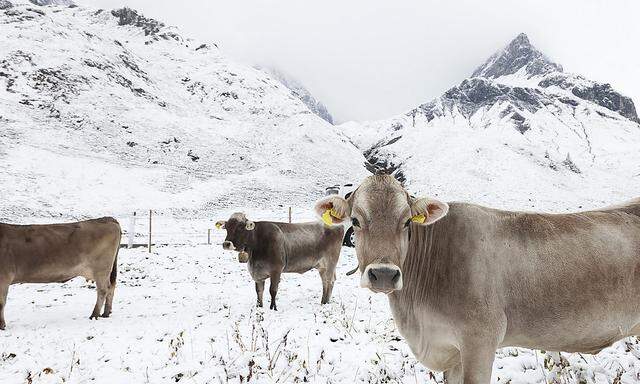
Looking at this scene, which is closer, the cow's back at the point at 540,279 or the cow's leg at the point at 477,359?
the cow's leg at the point at 477,359

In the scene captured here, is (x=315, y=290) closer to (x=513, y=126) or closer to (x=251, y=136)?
(x=251, y=136)

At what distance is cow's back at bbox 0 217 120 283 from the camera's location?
7.93m

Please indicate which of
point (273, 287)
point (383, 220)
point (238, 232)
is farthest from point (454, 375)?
point (238, 232)

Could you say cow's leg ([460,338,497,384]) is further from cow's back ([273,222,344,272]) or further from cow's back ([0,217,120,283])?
cow's back ([0,217,120,283])

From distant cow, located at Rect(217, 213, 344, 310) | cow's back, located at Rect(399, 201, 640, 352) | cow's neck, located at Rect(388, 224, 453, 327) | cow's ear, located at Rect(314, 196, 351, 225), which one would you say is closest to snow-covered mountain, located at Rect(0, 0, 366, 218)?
distant cow, located at Rect(217, 213, 344, 310)

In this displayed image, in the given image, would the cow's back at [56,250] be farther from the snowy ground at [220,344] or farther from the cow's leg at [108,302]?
the snowy ground at [220,344]

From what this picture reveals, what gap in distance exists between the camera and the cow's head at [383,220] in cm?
321

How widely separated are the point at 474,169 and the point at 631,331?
57994 millimetres

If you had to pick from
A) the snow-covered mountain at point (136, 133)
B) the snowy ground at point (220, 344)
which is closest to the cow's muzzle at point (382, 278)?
the snowy ground at point (220, 344)

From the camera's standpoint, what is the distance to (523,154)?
2537 inches

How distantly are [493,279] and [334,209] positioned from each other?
5.05 feet

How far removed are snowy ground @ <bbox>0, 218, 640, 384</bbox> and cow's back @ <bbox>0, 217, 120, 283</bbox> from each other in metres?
1.01

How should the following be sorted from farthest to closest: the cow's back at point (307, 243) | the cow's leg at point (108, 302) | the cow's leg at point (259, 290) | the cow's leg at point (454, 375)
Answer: the cow's back at point (307, 243)
the cow's leg at point (259, 290)
the cow's leg at point (108, 302)
the cow's leg at point (454, 375)

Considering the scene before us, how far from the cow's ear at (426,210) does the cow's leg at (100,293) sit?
769cm
